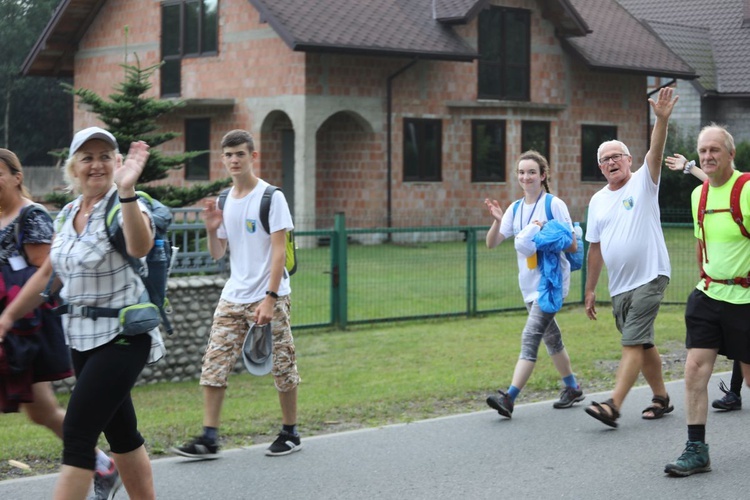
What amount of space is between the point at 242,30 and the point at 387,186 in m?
4.90

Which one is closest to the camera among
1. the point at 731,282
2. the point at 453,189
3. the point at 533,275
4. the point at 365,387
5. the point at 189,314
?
the point at 731,282

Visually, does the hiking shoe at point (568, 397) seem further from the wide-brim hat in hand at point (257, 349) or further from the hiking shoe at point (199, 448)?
the hiking shoe at point (199, 448)

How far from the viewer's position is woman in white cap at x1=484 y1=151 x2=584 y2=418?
28.2ft

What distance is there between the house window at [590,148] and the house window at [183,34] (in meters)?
10.2

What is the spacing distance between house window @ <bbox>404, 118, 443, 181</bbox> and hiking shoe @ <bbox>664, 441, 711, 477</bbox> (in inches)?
833

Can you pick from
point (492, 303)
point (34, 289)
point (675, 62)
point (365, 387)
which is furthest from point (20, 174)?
point (675, 62)

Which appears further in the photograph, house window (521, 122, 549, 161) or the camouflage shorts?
house window (521, 122, 549, 161)

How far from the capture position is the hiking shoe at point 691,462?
22.3 feet

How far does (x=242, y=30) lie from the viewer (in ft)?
89.8

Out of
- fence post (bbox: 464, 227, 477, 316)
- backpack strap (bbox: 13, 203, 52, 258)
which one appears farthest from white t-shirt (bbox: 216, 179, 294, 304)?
fence post (bbox: 464, 227, 477, 316)

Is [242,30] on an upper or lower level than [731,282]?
upper

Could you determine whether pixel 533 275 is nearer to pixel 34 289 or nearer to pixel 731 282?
pixel 731 282

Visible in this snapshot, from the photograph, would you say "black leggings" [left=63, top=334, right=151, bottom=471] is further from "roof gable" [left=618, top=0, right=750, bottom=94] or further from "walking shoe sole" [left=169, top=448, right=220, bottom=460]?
"roof gable" [left=618, top=0, right=750, bottom=94]

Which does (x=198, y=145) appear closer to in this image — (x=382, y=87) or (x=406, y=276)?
(x=382, y=87)
